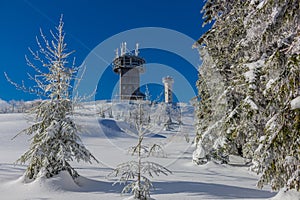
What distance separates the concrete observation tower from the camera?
2306 inches

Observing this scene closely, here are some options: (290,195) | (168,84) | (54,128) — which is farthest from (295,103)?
(168,84)

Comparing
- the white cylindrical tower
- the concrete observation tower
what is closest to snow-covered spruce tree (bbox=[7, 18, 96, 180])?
the concrete observation tower

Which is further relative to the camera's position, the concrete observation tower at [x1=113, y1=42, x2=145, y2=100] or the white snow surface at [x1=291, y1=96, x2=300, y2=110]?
the concrete observation tower at [x1=113, y1=42, x2=145, y2=100]

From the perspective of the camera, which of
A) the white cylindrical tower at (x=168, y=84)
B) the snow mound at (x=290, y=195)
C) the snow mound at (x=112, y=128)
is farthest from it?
the white cylindrical tower at (x=168, y=84)

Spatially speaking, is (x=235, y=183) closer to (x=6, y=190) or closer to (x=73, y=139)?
(x=73, y=139)

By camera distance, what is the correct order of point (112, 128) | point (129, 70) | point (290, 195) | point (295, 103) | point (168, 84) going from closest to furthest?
1. point (295, 103)
2. point (290, 195)
3. point (112, 128)
4. point (129, 70)
5. point (168, 84)

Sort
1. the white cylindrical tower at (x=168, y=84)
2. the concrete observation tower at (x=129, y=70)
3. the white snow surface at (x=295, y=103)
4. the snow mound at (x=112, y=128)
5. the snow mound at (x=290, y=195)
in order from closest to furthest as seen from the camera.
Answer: the white snow surface at (x=295, y=103) → the snow mound at (x=290, y=195) → the snow mound at (x=112, y=128) → the concrete observation tower at (x=129, y=70) → the white cylindrical tower at (x=168, y=84)

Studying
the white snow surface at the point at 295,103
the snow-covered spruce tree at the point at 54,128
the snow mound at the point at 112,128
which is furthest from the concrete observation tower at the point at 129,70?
the white snow surface at the point at 295,103

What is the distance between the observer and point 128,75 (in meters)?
58.8

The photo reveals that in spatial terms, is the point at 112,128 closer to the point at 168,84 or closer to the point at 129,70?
the point at 129,70

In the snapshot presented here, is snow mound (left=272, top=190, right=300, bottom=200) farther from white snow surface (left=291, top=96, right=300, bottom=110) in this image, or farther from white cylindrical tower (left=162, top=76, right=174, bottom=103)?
white cylindrical tower (left=162, top=76, right=174, bottom=103)

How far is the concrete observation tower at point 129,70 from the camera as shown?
58562mm

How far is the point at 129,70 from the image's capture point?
5891cm

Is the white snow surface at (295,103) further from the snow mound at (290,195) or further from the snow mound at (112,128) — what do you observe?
the snow mound at (112,128)
